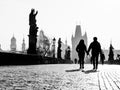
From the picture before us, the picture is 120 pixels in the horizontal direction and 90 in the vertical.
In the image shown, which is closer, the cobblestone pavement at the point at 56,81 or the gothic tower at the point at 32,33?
the cobblestone pavement at the point at 56,81

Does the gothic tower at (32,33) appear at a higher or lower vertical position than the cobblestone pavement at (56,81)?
higher

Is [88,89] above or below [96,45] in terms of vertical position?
below

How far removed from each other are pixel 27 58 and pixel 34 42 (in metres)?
7.37

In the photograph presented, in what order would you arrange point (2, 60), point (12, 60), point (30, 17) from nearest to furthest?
point (2, 60), point (12, 60), point (30, 17)

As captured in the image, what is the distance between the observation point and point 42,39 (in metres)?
105

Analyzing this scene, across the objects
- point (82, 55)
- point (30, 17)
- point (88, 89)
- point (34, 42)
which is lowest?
point (88, 89)

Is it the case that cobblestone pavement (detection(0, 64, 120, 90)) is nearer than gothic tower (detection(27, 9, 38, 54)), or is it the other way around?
cobblestone pavement (detection(0, 64, 120, 90))

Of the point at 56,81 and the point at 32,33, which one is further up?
the point at 32,33

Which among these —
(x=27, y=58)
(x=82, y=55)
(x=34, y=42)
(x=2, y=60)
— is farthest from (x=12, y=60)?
(x=34, y=42)

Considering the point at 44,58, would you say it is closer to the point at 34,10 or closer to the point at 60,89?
the point at 34,10

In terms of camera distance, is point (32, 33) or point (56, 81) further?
point (32, 33)

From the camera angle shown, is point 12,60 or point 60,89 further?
point 12,60

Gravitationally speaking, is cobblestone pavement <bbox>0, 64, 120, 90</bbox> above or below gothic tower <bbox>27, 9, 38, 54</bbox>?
below

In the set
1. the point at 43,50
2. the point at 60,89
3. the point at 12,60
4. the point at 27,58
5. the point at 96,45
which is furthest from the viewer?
the point at 43,50
